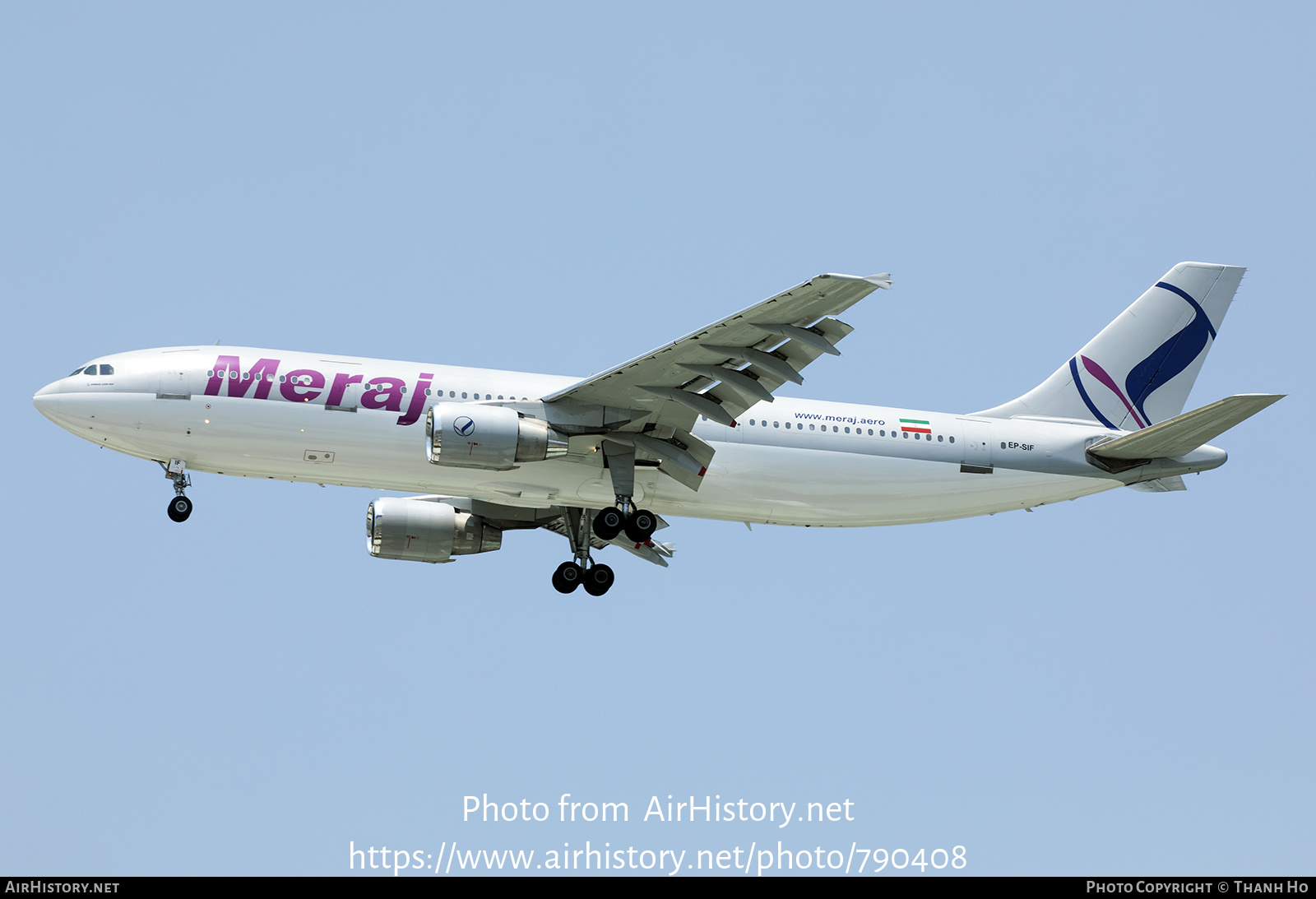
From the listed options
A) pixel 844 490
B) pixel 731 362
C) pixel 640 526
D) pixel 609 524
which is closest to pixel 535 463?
pixel 609 524

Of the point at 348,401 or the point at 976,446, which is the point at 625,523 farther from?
the point at 976,446

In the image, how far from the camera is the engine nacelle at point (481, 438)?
2856 cm

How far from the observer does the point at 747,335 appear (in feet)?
91.2

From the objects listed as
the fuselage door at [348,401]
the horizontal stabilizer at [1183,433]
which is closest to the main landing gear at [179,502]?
the fuselage door at [348,401]

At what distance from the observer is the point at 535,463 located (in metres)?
30.6

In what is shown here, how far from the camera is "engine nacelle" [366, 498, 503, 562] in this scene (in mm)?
35125

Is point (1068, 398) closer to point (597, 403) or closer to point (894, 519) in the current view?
point (894, 519)

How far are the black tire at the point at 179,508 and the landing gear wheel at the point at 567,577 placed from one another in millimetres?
8468

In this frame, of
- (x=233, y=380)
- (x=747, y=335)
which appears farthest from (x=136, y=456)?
(x=747, y=335)

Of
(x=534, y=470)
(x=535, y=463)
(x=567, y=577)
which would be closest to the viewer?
(x=535, y=463)

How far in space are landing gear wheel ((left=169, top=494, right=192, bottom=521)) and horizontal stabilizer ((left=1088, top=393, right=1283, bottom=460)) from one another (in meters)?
20.1

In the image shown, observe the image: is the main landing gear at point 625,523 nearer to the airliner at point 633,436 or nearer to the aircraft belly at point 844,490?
the airliner at point 633,436

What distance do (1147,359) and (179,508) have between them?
2327 cm

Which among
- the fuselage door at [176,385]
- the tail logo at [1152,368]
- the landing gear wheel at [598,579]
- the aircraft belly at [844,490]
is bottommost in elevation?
the landing gear wheel at [598,579]
